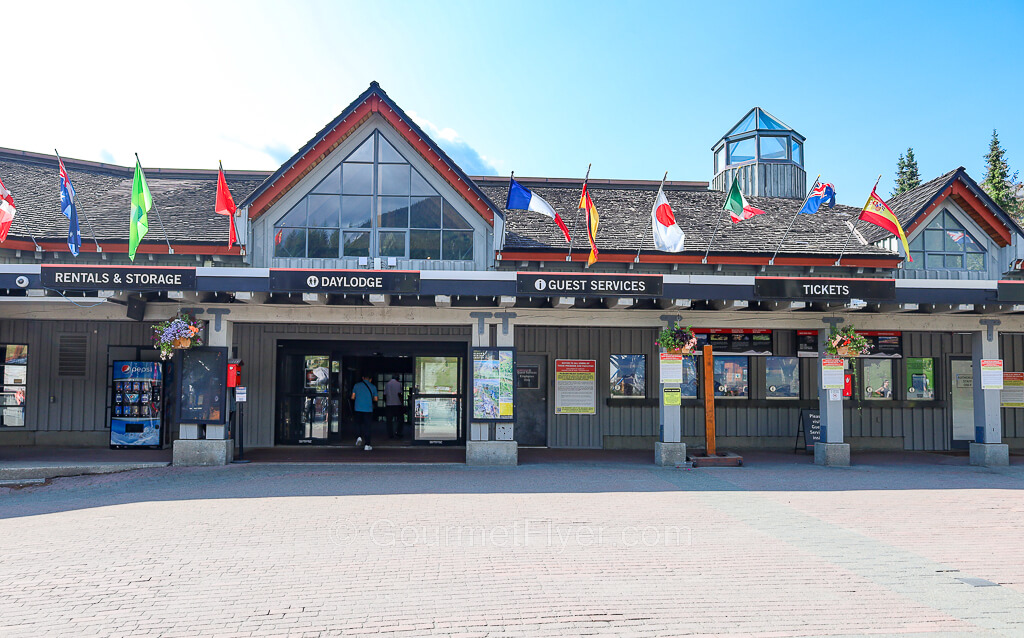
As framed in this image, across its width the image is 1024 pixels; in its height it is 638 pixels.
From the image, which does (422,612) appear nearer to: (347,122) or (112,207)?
(347,122)

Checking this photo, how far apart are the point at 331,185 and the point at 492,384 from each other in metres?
5.15

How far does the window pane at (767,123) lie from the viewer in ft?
67.1

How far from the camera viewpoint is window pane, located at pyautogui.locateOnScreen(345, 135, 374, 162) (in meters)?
13.2

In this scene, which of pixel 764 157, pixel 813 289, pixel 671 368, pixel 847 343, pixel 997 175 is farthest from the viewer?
pixel 997 175

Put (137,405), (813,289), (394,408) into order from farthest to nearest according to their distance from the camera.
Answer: (394,408)
(137,405)
(813,289)

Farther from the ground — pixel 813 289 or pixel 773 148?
pixel 773 148

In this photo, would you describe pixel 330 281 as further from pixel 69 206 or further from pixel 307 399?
pixel 69 206

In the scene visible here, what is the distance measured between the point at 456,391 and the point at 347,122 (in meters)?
6.11

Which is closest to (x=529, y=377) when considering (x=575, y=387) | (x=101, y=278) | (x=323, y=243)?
(x=575, y=387)

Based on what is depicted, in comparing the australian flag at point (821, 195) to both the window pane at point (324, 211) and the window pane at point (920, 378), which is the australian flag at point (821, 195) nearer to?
the window pane at point (920, 378)

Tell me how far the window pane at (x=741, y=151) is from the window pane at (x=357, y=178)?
12.4 m

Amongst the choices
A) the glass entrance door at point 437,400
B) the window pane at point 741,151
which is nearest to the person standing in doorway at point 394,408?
the glass entrance door at point 437,400

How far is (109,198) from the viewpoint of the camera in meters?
16.1

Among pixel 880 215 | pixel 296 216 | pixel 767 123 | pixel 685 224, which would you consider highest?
pixel 767 123
